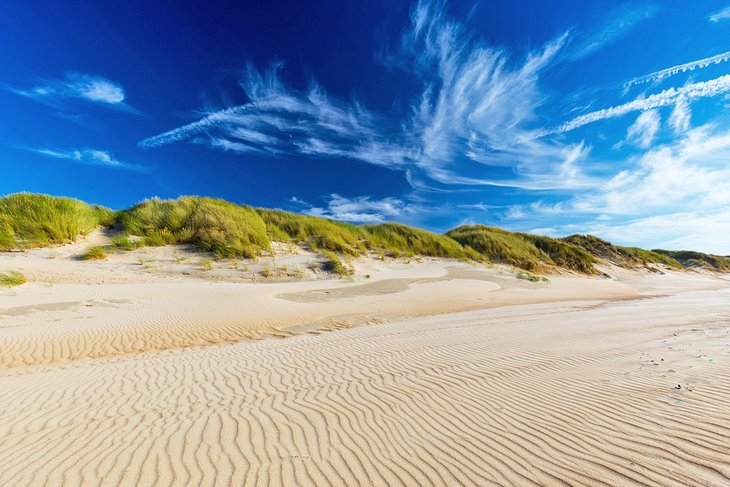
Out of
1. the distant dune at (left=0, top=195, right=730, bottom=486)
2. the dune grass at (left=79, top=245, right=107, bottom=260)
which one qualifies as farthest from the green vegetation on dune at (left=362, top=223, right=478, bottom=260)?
the dune grass at (left=79, top=245, right=107, bottom=260)

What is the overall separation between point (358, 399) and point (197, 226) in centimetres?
1851

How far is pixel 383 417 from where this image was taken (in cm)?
346

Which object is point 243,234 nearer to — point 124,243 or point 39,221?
point 124,243

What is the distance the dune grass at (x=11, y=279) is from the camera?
10039mm

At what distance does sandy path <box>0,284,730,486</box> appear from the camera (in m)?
2.49

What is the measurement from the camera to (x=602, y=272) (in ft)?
98.0

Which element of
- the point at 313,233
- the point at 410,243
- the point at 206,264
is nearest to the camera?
the point at 206,264

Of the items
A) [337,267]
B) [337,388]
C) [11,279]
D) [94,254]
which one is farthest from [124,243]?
[337,388]

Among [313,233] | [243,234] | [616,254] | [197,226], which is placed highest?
[616,254]

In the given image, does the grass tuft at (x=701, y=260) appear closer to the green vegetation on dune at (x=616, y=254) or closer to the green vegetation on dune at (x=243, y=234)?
the green vegetation on dune at (x=616, y=254)

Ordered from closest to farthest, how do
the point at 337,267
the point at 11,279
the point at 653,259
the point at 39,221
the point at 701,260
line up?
the point at 11,279 → the point at 39,221 → the point at 337,267 → the point at 653,259 → the point at 701,260

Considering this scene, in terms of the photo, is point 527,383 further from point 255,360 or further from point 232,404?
point 255,360

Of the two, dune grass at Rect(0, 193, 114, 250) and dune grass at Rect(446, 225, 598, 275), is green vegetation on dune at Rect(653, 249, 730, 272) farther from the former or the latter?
dune grass at Rect(0, 193, 114, 250)

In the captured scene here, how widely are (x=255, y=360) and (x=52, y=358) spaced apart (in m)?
4.11
